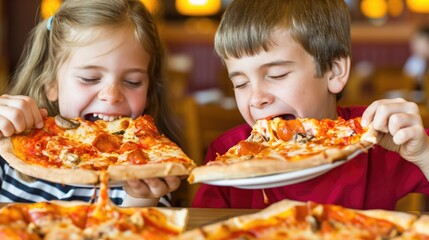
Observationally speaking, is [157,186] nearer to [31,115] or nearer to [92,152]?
[92,152]

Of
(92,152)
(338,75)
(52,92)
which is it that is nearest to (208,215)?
(92,152)

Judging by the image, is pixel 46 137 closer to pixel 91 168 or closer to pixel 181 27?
pixel 91 168

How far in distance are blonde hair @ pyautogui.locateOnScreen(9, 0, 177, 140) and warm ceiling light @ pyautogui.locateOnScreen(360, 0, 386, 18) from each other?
384 inches

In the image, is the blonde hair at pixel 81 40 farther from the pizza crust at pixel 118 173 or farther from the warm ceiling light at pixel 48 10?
the pizza crust at pixel 118 173

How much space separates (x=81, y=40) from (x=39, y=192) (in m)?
0.50

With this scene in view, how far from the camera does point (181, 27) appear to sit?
451 inches

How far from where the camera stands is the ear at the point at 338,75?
6.36ft

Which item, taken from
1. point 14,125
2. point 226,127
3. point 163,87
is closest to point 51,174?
point 14,125

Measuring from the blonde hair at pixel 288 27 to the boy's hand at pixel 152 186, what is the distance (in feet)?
1.59

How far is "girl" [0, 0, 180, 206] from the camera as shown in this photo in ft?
6.17

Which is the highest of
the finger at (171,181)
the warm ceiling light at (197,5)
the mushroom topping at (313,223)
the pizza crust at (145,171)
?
the pizza crust at (145,171)

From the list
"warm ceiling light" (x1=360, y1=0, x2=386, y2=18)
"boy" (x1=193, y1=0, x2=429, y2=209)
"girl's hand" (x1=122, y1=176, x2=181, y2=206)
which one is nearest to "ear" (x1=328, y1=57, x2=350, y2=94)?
"boy" (x1=193, y1=0, x2=429, y2=209)

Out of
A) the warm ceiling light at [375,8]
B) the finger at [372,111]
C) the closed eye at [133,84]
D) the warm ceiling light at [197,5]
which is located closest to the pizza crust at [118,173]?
the finger at [372,111]

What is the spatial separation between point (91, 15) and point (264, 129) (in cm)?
69
